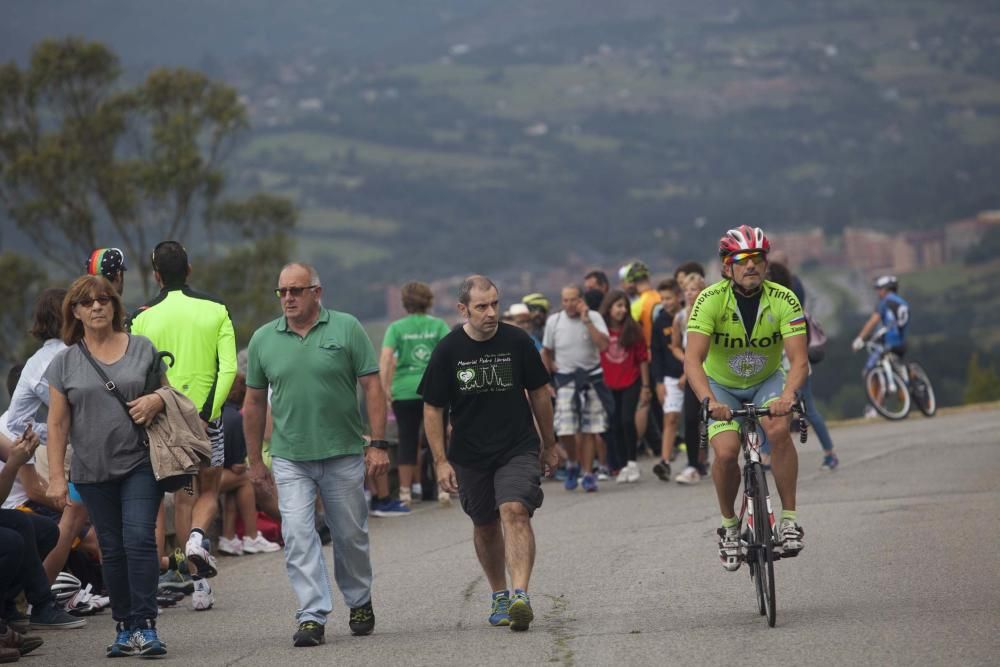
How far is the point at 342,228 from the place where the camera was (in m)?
199

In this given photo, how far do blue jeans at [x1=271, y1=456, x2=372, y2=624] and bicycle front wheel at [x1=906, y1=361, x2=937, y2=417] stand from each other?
17.3 meters

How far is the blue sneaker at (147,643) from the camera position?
8.66m

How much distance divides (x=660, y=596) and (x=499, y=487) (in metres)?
1.42

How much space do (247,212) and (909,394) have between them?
46.9 m

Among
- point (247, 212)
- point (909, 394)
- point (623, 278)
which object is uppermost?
point (247, 212)

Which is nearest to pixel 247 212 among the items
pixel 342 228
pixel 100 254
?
pixel 100 254

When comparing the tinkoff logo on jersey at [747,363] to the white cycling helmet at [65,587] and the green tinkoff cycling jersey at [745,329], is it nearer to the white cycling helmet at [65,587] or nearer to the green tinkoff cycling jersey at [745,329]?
the green tinkoff cycling jersey at [745,329]

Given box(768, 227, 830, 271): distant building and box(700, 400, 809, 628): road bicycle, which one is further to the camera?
box(768, 227, 830, 271): distant building

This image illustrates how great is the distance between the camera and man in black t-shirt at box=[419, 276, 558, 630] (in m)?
9.12

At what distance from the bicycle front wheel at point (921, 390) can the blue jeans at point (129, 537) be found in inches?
716

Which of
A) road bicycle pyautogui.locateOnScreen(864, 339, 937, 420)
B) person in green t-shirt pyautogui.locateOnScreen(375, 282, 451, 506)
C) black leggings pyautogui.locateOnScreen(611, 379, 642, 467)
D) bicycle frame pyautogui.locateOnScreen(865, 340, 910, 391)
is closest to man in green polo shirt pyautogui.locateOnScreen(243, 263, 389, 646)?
person in green t-shirt pyautogui.locateOnScreen(375, 282, 451, 506)

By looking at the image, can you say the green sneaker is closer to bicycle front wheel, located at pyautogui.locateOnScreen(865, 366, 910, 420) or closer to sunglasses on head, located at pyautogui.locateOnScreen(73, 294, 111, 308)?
sunglasses on head, located at pyautogui.locateOnScreen(73, 294, 111, 308)

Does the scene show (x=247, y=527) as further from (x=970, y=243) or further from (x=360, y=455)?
(x=970, y=243)

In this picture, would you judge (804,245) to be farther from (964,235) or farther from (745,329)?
(745,329)
